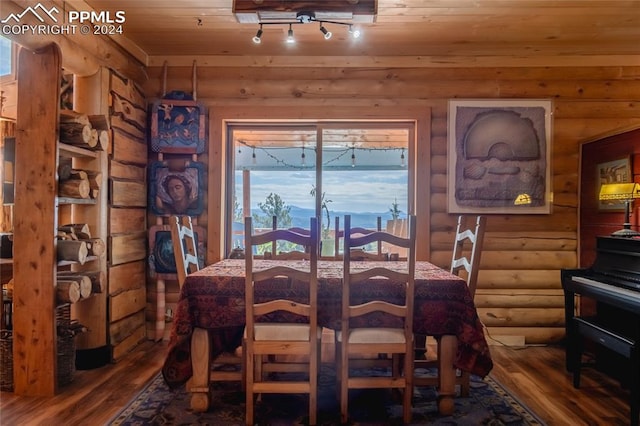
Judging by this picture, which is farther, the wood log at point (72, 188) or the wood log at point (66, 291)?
the wood log at point (72, 188)

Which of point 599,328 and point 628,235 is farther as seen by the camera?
point 628,235

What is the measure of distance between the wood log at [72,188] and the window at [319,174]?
1.36 m

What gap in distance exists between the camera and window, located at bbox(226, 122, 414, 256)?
378 cm

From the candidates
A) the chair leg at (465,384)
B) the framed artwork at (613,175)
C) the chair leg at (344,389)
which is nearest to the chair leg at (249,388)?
the chair leg at (344,389)

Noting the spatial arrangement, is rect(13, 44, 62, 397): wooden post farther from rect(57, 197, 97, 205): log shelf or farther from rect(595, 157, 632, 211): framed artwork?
rect(595, 157, 632, 211): framed artwork

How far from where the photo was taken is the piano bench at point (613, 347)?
208cm

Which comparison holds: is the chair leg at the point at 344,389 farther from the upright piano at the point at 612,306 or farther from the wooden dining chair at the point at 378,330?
the upright piano at the point at 612,306

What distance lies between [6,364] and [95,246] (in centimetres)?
89

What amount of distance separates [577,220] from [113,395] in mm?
3944

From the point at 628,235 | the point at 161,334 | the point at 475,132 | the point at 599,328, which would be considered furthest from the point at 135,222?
the point at 628,235

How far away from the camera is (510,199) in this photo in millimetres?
3572

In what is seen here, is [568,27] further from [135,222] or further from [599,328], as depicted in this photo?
[135,222]

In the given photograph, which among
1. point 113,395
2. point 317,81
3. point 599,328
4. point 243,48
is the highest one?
point 243,48

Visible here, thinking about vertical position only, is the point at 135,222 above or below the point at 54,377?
above
